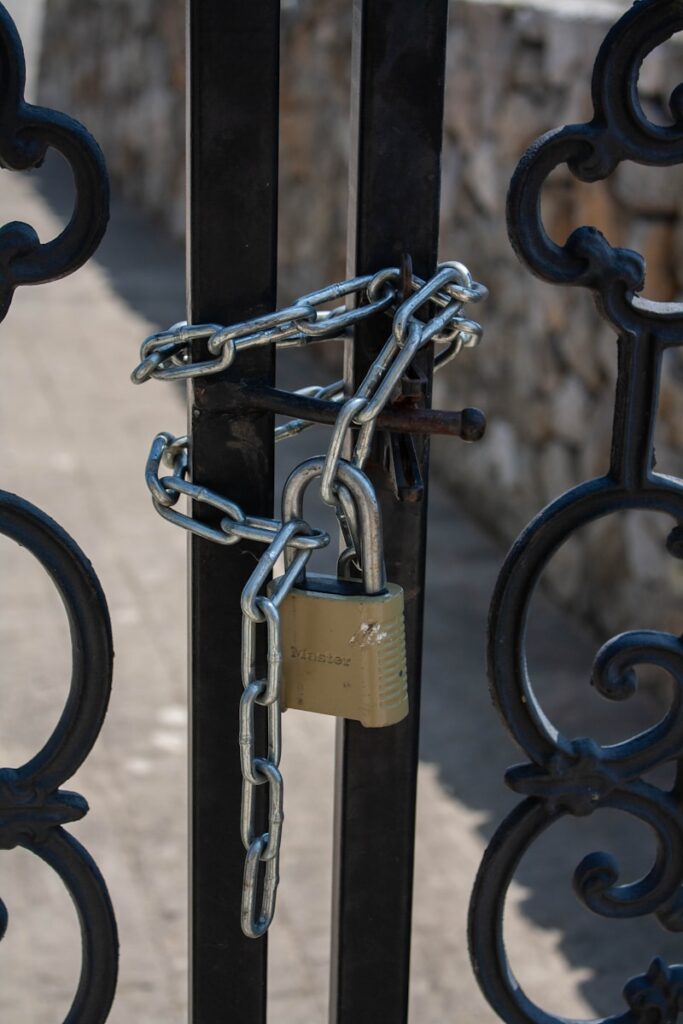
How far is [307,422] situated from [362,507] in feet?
0.22

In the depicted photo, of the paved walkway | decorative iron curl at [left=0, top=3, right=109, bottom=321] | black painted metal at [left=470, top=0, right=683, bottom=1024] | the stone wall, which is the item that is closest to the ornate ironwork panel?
decorative iron curl at [left=0, top=3, right=109, bottom=321]

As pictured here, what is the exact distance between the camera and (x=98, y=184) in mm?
729

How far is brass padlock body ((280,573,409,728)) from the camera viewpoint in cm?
72

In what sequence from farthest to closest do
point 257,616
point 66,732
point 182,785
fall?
1. point 182,785
2. point 66,732
3. point 257,616

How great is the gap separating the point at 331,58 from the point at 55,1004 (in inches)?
141

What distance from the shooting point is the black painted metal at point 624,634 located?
2.43 ft

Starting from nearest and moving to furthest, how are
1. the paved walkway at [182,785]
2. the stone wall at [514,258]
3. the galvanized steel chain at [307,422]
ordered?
the galvanized steel chain at [307,422], the paved walkway at [182,785], the stone wall at [514,258]

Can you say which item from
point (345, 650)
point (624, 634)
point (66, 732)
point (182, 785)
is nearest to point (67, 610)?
point (66, 732)

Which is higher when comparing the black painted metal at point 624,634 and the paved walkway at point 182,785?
the black painted metal at point 624,634

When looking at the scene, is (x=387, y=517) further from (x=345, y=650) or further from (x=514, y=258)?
(x=514, y=258)

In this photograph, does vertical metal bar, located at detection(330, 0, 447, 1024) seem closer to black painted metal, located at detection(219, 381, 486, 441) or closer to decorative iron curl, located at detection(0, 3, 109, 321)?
black painted metal, located at detection(219, 381, 486, 441)

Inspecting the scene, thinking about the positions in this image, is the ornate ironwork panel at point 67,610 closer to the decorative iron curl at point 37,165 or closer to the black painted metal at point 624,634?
the decorative iron curl at point 37,165

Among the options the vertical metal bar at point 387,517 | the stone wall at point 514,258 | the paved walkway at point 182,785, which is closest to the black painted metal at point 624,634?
the vertical metal bar at point 387,517

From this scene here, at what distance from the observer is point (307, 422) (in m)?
0.75
